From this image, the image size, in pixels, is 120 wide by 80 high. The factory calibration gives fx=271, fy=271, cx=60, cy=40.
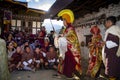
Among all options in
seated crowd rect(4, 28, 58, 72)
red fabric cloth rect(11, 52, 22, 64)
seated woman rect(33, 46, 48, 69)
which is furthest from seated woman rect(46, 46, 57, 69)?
red fabric cloth rect(11, 52, 22, 64)

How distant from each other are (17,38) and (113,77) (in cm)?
939

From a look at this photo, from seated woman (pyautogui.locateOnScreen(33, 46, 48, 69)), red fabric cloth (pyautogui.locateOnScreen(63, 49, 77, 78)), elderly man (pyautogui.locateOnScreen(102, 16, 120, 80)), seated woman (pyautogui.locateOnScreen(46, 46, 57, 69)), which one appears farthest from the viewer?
seated woman (pyautogui.locateOnScreen(46, 46, 57, 69))

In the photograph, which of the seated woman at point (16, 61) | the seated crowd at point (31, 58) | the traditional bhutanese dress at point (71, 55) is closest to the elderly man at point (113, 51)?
the traditional bhutanese dress at point (71, 55)

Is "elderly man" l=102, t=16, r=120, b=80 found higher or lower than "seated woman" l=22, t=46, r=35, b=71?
higher

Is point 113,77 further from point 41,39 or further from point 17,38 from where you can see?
point 17,38

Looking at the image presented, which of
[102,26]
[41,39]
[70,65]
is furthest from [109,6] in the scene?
[41,39]

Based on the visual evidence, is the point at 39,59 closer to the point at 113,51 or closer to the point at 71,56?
the point at 71,56

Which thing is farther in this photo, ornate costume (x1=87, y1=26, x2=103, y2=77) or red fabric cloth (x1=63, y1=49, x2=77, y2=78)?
ornate costume (x1=87, y1=26, x2=103, y2=77)

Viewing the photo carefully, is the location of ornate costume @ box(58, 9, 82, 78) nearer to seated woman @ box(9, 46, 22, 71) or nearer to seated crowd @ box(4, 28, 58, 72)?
seated crowd @ box(4, 28, 58, 72)

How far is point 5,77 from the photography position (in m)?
6.78

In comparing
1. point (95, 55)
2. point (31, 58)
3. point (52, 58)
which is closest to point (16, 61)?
point (31, 58)

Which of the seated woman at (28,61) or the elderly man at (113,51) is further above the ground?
the elderly man at (113,51)

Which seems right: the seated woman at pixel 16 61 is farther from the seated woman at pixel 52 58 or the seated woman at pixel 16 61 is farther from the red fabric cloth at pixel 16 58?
the seated woman at pixel 52 58

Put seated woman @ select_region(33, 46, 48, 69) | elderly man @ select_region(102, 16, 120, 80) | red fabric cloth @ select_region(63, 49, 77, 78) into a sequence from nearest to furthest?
elderly man @ select_region(102, 16, 120, 80)
red fabric cloth @ select_region(63, 49, 77, 78)
seated woman @ select_region(33, 46, 48, 69)
